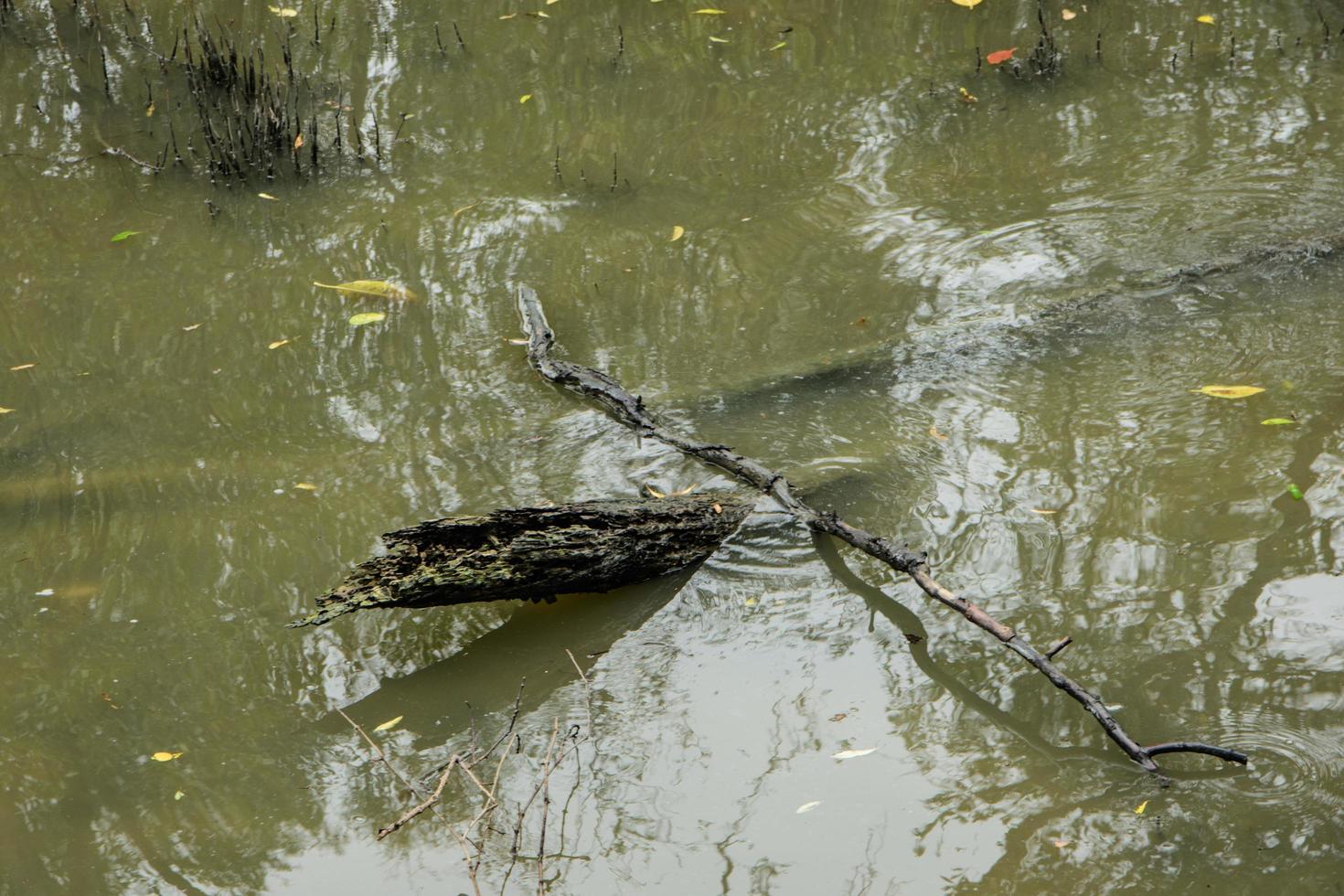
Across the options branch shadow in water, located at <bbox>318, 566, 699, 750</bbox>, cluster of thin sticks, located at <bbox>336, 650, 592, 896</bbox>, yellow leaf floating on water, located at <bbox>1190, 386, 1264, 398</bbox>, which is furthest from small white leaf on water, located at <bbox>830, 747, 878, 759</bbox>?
yellow leaf floating on water, located at <bbox>1190, 386, 1264, 398</bbox>

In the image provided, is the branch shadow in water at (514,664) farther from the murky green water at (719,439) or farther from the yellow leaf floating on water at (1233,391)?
the yellow leaf floating on water at (1233,391)

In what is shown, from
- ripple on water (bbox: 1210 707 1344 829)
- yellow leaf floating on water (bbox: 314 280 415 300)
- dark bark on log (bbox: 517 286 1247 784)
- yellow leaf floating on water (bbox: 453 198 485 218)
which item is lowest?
ripple on water (bbox: 1210 707 1344 829)

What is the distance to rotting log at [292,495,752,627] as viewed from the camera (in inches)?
136

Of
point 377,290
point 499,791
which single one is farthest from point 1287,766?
point 377,290

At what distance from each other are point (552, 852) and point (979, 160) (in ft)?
15.9

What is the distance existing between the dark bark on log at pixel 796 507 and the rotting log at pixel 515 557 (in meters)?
0.49

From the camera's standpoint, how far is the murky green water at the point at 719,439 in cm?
304

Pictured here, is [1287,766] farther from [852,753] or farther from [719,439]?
[719,439]

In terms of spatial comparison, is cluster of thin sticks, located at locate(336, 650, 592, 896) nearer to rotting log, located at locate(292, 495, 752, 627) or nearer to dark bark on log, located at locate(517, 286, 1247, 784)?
rotting log, located at locate(292, 495, 752, 627)

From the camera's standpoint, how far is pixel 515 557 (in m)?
3.52

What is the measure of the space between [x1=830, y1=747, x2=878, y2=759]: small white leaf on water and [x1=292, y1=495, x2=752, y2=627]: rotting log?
0.93m

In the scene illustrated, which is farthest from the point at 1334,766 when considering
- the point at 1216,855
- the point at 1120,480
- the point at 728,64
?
the point at 728,64

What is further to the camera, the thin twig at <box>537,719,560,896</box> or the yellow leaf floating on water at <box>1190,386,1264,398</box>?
the yellow leaf floating on water at <box>1190,386,1264,398</box>

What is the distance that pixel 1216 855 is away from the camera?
279cm
